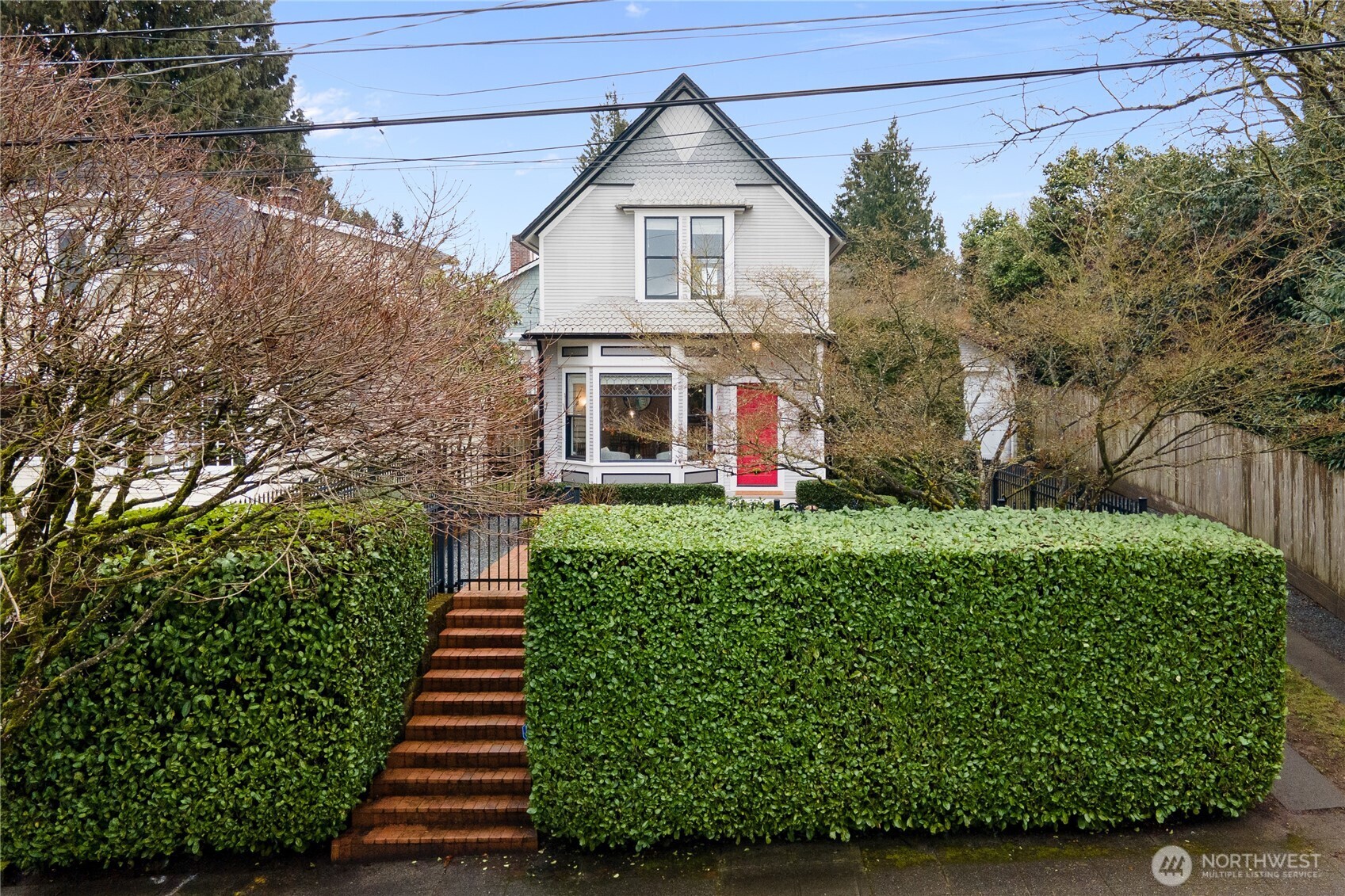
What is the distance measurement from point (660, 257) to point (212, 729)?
12.5m

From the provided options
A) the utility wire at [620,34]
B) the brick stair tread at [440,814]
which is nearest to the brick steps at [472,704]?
the brick stair tread at [440,814]

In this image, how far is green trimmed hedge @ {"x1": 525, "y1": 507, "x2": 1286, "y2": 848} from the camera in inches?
212

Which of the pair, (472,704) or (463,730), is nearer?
(463,730)

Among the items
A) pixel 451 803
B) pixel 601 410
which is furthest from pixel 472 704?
pixel 601 410

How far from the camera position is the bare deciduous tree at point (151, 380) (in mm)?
4449

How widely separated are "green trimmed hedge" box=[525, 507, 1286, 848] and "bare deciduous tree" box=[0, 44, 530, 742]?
1607mm

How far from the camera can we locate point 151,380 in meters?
4.56

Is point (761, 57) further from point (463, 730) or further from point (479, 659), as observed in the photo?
point (463, 730)

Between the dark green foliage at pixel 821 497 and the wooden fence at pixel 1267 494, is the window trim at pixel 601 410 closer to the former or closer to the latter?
the dark green foliage at pixel 821 497

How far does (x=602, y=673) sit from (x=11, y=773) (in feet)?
13.3

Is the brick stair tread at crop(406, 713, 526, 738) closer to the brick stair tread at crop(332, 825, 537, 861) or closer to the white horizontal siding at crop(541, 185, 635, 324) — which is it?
the brick stair tread at crop(332, 825, 537, 861)

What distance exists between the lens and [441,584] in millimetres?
7887

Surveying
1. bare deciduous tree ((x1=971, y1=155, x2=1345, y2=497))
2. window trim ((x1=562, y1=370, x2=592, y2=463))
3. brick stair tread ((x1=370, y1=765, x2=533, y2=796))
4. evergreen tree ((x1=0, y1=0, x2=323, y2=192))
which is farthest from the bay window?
brick stair tread ((x1=370, y1=765, x2=533, y2=796))

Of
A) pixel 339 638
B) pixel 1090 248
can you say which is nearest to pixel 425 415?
pixel 339 638
